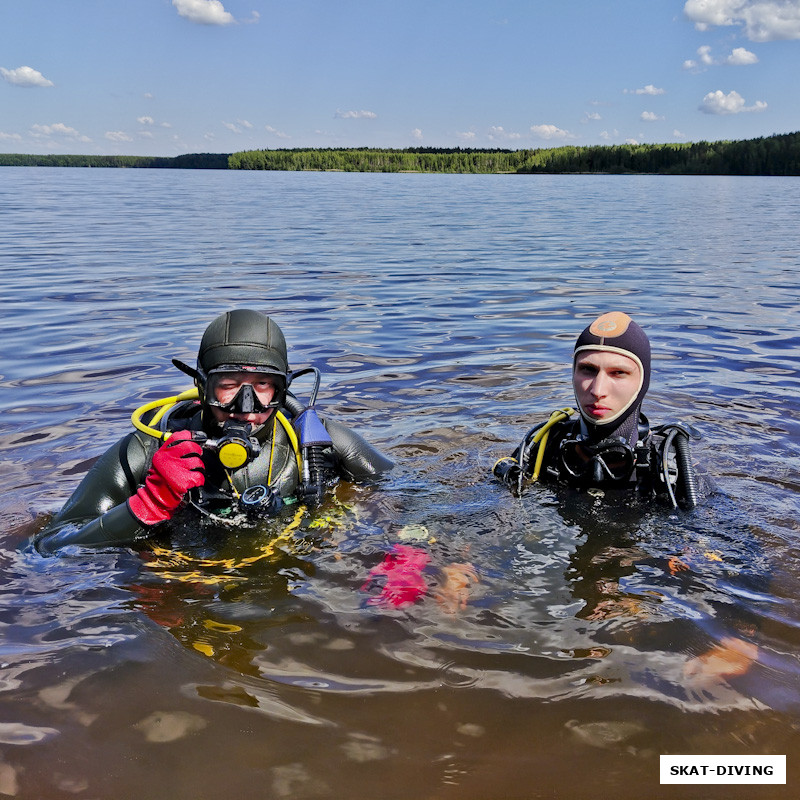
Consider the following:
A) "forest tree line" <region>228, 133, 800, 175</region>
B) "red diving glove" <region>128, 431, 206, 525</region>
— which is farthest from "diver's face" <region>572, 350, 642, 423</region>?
"forest tree line" <region>228, 133, 800, 175</region>

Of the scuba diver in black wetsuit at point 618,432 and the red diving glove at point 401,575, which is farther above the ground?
the scuba diver in black wetsuit at point 618,432

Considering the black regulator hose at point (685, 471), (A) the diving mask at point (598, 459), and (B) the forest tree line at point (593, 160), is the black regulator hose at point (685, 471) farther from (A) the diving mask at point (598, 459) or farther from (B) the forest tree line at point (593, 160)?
(B) the forest tree line at point (593, 160)

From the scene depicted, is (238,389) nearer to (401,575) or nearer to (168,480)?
(168,480)

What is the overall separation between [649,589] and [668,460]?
93 cm

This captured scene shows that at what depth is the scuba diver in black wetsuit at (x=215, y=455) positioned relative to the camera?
3762mm

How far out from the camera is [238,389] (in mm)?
3955

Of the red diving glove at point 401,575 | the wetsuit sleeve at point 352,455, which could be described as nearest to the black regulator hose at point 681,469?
the red diving glove at point 401,575

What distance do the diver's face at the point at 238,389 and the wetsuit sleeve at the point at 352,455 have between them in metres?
0.90

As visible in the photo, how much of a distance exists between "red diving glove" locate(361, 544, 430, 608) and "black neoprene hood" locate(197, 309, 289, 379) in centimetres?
114

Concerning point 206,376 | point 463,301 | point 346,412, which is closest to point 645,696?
point 206,376

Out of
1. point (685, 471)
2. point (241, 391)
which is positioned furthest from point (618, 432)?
point (241, 391)

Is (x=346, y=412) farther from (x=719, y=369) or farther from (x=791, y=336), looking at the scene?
(x=791, y=336)

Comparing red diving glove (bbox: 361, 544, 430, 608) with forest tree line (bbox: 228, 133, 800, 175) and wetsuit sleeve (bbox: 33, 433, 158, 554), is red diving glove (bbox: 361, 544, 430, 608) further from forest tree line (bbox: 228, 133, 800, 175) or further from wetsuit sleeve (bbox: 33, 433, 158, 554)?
forest tree line (bbox: 228, 133, 800, 175)

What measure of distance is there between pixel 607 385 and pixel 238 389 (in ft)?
6.51
